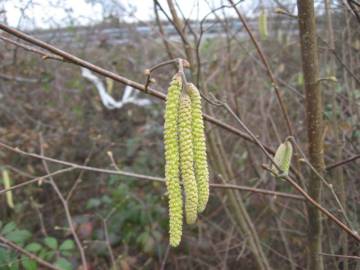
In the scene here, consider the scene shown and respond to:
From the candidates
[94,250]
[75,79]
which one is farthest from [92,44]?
[94,250]

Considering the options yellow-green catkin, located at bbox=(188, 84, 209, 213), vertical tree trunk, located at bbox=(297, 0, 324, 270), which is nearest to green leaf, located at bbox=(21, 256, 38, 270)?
vertical tree trunk, located at bbox=(297, 0, 324, 270)

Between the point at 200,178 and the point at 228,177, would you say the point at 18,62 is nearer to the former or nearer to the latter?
the point at 228,177

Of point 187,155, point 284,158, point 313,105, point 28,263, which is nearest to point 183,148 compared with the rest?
point 187,155

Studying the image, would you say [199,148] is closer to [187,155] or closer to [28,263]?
[187,155]

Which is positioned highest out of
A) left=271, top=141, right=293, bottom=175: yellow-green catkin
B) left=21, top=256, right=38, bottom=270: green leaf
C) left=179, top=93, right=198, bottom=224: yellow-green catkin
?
left=179, top=93, right=198, bottom=224: yellow-green catkin

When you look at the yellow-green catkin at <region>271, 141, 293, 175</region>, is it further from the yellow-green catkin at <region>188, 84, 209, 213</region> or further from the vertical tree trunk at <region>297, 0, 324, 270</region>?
the yellow-green catkin at <region>188, 84, 209, 213</region>

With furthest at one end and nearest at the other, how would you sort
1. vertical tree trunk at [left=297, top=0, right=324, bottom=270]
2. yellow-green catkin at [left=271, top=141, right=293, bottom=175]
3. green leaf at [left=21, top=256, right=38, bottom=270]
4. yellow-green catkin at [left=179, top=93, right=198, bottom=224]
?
green leaf at [left=21, top=256, right=38, bottom=270] → vertical tree trunk at [left=297, top=0, right=324, bottom=270] → yellow-green catkin at [left=271, top=141, right=293, bottom=175] → yellow-green catkin at [left=179, top=93, right=198, bottom=224]
